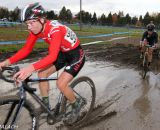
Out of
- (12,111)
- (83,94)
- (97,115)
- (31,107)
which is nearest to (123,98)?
(97,115)

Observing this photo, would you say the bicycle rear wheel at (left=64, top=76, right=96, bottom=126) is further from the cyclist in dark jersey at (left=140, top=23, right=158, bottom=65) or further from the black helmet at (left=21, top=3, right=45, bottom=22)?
the cyclist in dark jersey at (left=140, top=23, right=158, bottom=65)

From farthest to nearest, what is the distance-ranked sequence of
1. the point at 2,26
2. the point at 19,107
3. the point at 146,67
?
the point at 2,26 → the point at 146,67 → the point at 19,107

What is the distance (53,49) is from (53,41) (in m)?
0.15

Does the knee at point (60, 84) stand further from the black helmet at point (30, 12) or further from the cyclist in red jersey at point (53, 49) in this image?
the black helmet at point (30, 12)

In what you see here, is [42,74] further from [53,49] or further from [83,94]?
[53,49]

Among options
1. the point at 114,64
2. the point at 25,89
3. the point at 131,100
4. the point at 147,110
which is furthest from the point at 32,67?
the point at 114,64

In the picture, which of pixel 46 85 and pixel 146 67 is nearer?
pixel 46 85

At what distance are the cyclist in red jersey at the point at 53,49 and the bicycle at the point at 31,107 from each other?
177mm

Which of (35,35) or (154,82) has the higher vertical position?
(35,35)

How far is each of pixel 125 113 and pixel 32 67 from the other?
343cm

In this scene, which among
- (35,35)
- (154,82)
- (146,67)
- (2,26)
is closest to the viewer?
(35,35)

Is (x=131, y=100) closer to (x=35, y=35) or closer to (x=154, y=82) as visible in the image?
(x=154, y=82)

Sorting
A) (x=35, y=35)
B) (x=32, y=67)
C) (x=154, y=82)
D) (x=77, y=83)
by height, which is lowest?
(x=154, y=82)

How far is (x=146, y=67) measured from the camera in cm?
1194
